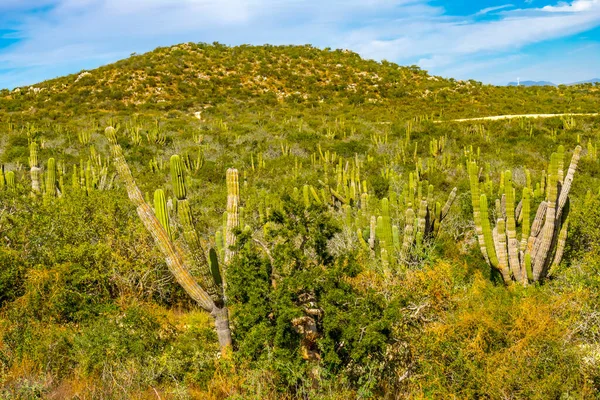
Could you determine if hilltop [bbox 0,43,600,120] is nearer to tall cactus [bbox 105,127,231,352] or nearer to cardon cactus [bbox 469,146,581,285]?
cardon cactus [bbox 469,146,581,285]

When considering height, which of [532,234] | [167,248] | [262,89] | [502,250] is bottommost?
[502,250]

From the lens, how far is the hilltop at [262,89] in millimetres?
31906

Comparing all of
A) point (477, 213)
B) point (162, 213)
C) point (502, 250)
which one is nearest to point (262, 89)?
point (477, 213)

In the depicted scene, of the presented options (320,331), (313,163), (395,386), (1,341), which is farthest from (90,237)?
(313,163)

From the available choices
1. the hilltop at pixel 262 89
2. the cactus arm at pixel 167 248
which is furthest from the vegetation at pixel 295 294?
the hilltop at pixel 262 89

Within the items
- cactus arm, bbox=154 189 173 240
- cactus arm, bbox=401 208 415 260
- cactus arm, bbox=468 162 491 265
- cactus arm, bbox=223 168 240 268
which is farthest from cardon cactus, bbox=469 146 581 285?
cactus arm, bbox=154 189 173 240

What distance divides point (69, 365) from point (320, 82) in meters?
37.4

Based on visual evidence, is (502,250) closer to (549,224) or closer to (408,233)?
(549,224)

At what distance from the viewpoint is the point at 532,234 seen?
6102 millimetres

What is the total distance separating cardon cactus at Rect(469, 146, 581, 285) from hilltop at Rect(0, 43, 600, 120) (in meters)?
24.4

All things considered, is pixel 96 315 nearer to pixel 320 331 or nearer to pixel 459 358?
pixel 320 331

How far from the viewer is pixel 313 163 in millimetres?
15844

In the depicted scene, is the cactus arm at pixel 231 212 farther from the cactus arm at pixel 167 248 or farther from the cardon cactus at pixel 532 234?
the cardon cactus at pixel 532 234

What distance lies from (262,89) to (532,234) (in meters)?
33.7
